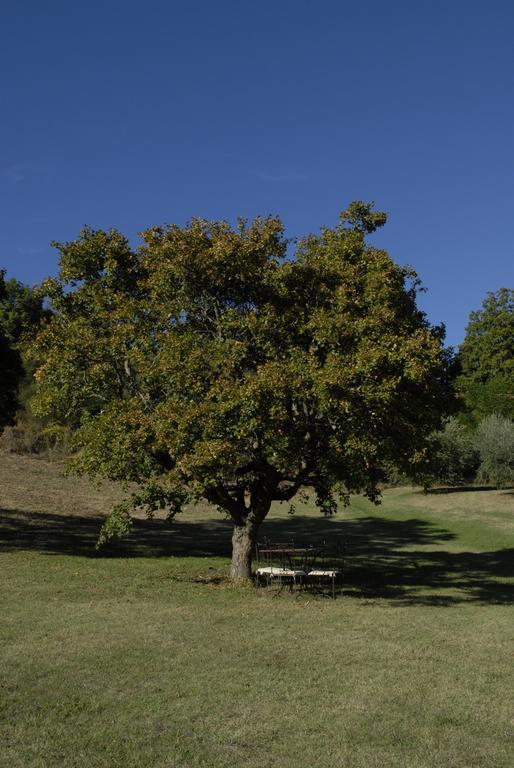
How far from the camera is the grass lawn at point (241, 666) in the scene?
776 centimetres

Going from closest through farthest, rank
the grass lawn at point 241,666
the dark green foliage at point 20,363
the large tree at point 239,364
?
the grass lawn at point 241,666
the large tree at point 239,364
the dark green foliage at point 20,363

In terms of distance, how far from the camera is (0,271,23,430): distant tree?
29391 millimetres

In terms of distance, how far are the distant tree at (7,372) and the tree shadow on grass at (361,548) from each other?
5.51m

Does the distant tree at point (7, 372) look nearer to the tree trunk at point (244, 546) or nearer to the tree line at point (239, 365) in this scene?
the tree line at point (239, 365)

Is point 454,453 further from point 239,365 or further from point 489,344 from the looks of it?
point 239,365

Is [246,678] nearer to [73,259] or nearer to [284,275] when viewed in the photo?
[284,275]

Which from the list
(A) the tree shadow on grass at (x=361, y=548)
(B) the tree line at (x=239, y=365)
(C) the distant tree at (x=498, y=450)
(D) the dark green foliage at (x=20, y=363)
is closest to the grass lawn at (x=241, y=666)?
(A) the tree shadow on grass at (x=361, y=548)

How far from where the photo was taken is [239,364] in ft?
56.7

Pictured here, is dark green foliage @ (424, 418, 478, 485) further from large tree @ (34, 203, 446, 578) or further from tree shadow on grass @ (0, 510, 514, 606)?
large tree @ (34, 203, 446, 578)

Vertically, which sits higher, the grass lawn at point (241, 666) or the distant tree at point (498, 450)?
the distant tree at point (498, 450)

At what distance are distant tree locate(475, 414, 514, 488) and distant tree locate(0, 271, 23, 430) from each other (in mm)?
36979

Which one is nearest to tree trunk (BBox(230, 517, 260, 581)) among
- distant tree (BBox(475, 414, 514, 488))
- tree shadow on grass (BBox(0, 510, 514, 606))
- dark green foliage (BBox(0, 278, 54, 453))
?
tree shadow on grass (BBox(0, 510, 514, 606))

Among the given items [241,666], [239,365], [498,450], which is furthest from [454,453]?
[241,666]

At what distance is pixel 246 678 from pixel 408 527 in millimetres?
33970
